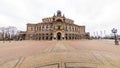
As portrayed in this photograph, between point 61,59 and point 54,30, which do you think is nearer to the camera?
point 61,59

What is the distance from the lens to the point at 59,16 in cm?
7431

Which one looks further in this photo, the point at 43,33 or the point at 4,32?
the point at 4,32

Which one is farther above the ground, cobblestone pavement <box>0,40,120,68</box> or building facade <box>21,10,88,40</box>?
building facade <box>21,10,88,40</box>

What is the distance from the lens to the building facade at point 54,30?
67.1 metres

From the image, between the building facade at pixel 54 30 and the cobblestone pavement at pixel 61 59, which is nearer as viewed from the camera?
the cobblestone pavement at pixel 61 59

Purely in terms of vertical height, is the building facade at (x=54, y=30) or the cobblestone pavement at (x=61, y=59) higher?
the building facade at (x=54, y=30)

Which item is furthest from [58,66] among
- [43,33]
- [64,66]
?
[43,33]

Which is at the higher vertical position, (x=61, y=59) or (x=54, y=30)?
(x=54, y=30)

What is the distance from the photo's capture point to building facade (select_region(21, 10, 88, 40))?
220 feet

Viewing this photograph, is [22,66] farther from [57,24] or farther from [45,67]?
[57,24]

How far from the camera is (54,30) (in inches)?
2630

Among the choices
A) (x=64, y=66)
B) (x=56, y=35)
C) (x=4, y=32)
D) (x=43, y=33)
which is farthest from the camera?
(x=4, y=32)

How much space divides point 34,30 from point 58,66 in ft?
232

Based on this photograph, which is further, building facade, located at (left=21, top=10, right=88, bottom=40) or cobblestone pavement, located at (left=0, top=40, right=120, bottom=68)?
building facade, located at (left=21, top=10, right=88, bottom=40)
